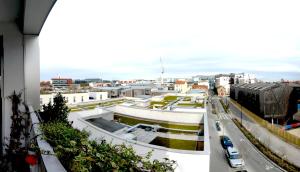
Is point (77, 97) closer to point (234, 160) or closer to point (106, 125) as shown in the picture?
point (106, 125)

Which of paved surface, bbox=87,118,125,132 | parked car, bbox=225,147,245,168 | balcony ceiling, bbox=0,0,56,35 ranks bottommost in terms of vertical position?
parked car, bbox=225,147,245,168

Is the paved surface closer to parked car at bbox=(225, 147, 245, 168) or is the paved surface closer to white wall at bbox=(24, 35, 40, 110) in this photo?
parked car at bbox=(225, 147, 245, 168)

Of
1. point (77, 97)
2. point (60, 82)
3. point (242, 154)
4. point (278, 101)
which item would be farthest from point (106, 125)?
point (60, 82)

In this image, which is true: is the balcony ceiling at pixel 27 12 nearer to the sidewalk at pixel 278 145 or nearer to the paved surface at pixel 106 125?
the paved surface at pixel 106 125

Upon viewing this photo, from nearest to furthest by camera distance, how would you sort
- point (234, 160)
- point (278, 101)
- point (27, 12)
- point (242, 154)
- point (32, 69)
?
point (27, 12) → point (32, 69) → point (234, 160) → point (242, 154) → point (278, 101)

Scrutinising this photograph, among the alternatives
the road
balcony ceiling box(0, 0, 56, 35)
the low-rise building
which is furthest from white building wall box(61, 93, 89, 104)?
the low-rise building

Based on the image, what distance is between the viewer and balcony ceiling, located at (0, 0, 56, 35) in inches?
82.1

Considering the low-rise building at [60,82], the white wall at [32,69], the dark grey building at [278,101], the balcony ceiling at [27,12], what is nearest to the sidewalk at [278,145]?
the dark grey building at [278,101]

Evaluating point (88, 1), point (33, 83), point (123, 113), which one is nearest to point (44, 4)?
point (88, 1)

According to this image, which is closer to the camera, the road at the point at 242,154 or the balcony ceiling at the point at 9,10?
the balcony ceiling at the point at 9,10

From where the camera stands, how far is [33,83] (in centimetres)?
383

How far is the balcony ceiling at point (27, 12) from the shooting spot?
2.08 metres

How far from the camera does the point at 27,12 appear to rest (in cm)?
235

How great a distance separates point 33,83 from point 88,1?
1713 millimetres
